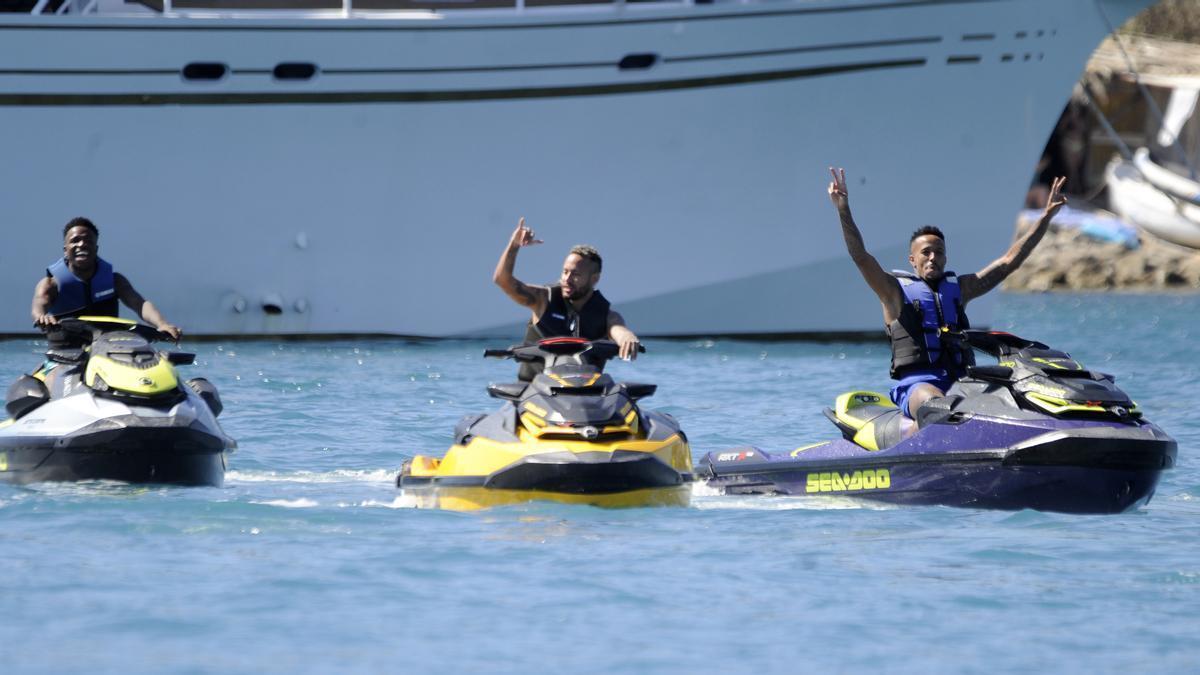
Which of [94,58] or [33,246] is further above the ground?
[94,58]

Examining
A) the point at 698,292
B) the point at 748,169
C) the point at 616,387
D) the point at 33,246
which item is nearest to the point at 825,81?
the point at 748,169

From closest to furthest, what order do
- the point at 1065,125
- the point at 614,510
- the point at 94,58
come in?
the point at 614,510, the point at 94,58, the point at 1065,125

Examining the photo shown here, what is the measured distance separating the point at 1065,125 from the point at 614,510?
3811cm

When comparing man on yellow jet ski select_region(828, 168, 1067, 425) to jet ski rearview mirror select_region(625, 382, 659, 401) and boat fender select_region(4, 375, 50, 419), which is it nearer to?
jet ski rearview mirror select_region(625, 382, 659, 401)

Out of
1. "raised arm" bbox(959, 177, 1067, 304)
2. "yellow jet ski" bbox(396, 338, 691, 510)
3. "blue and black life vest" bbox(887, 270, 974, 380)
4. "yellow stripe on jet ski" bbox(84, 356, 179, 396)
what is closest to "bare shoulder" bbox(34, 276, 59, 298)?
"yellow stripe on jet ski" bbox(84, 356, 179, 396)

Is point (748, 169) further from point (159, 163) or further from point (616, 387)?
point (616, 387)

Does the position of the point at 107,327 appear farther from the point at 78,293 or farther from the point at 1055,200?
the point at 1055,200

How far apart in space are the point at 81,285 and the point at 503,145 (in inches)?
346

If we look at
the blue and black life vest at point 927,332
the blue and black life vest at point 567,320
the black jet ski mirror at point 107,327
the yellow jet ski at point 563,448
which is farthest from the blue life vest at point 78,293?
the blue and black life vest at point 927,332

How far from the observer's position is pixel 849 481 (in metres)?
8.68

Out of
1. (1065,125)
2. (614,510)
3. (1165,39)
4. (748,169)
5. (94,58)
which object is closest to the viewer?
(614,510)

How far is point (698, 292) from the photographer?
1872cm

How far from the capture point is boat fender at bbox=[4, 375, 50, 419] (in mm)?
8812

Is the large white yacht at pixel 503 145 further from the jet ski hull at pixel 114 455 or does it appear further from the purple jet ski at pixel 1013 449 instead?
the purple jet ski at pixel 1013 449
